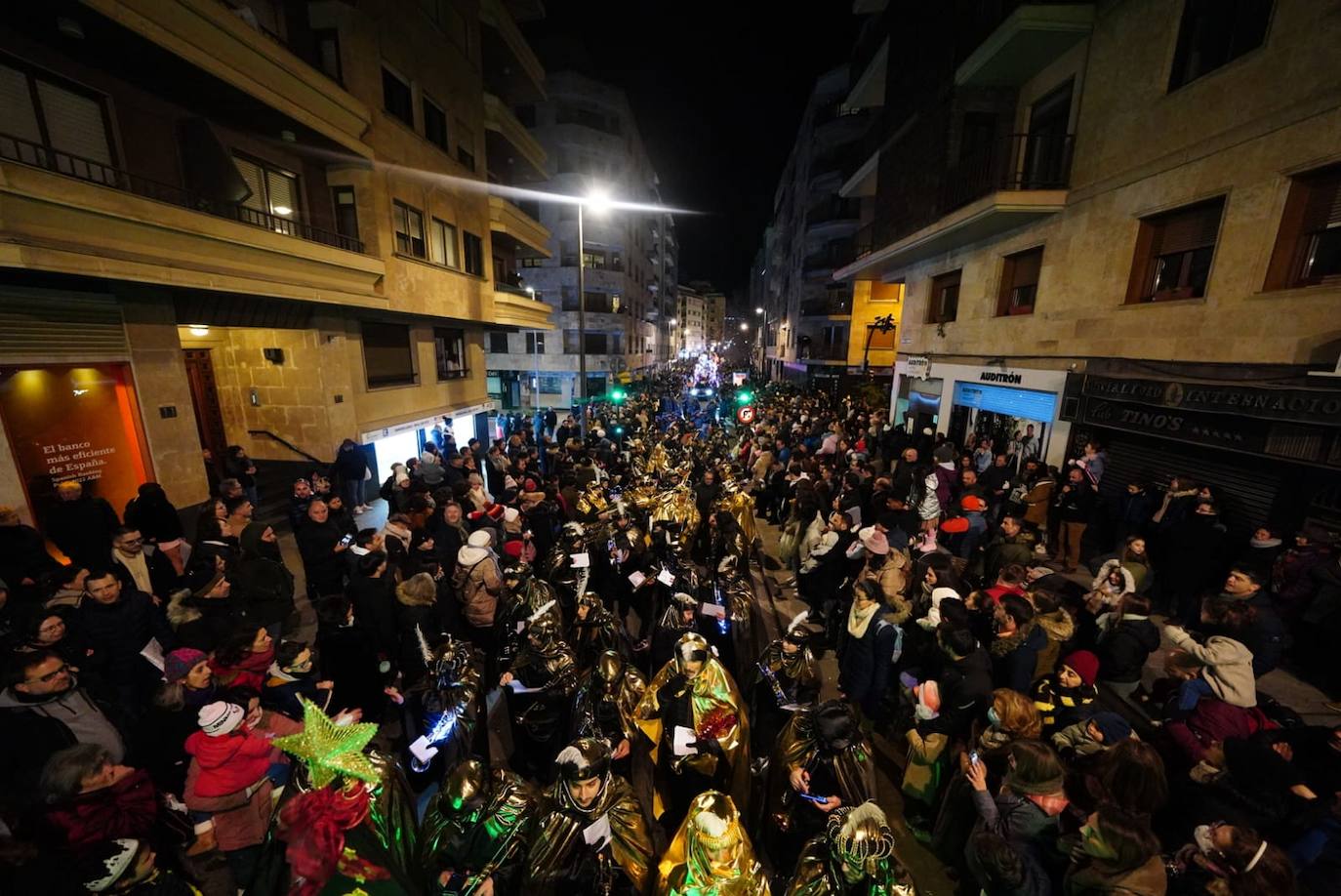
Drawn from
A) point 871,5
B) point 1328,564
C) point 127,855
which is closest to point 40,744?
point 127,855

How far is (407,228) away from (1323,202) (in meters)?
16.1

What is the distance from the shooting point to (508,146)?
1712 cm

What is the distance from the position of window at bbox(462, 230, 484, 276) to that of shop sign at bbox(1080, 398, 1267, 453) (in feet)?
51.9

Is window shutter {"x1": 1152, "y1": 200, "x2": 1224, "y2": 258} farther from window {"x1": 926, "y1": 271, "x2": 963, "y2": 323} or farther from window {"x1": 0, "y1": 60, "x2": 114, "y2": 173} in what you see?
window {"x1": 0, "y1": 60, "x2": 114, "y2": 173}

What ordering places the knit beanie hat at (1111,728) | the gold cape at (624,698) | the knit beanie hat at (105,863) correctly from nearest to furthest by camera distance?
the knit beanie hat at (105,863), the knit beanie hat at (1111,728), the gold cape at (624,698)

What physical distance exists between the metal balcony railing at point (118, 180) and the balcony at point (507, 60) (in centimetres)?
945

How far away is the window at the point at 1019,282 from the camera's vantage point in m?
10.7

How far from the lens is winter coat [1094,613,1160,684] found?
167 inches

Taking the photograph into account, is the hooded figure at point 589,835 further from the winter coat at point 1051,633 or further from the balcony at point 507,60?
the balcony at point 507,60

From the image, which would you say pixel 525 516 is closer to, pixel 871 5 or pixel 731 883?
pixel 731 883

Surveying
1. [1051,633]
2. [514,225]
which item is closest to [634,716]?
[1051,633]

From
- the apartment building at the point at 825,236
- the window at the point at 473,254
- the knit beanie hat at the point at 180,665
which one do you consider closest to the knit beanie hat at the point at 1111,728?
the knit beanie hat at the point at 180,665

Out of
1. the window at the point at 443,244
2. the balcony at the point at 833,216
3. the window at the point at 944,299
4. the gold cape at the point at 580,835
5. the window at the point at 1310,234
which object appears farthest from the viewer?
the balcony at the point at 833,216

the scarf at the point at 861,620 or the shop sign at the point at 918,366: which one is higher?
the shop sign at the point at 918,366
